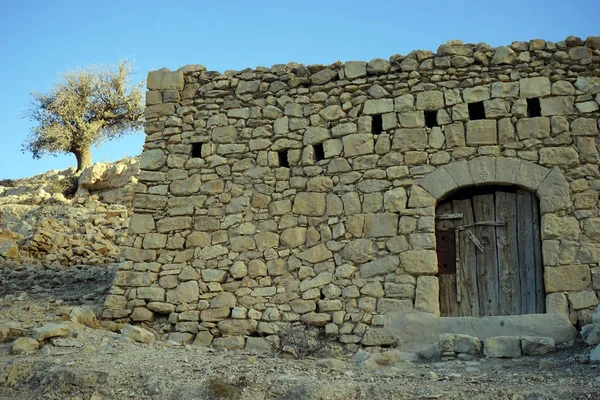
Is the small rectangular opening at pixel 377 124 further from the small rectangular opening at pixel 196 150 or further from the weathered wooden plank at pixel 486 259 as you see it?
the small rectangular opening at pixel 196 150

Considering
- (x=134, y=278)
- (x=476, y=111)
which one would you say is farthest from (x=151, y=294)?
(x=476, y=111)

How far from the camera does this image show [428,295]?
7.28 meters

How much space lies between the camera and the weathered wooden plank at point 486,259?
7375mm

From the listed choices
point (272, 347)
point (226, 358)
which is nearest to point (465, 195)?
point (272, 347)

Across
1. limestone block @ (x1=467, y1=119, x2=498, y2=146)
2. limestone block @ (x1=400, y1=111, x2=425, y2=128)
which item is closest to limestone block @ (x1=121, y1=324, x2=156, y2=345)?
limestone block @ (x1=400, y1=111, x2=425, y2=128)

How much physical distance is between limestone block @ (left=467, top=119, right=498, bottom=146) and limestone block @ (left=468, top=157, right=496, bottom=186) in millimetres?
217

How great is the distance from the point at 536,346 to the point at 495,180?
1972 millimetres

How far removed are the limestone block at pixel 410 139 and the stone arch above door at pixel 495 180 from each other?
395 mm

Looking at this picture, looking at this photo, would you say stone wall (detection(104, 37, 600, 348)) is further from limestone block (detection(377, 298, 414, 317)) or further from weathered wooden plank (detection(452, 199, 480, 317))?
weathered wooden plank (detection(452, 199, 480, 317))

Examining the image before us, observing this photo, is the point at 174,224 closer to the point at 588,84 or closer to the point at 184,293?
the point at 184,293

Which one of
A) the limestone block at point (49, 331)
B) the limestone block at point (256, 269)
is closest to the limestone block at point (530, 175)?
the limestone block at point (256, 269)

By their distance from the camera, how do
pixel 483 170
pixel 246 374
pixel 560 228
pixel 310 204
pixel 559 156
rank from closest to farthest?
pixel 246 374 < pixel 560 228 < pixel 559 156 < pixel 483 170 < pixel 310 204

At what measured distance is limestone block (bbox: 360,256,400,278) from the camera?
7.46 m

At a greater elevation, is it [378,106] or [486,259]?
[378,106]
